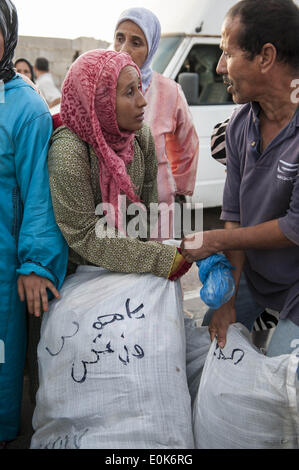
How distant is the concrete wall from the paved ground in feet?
34.3

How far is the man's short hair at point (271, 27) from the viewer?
5.33 ft

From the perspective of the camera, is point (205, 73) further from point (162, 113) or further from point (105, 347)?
point (105, 347)

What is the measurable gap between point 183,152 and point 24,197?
1.63m

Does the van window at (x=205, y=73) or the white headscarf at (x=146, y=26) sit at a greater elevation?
the white headscarf at (x=146, y=26)

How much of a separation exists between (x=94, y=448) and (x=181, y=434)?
292 mm

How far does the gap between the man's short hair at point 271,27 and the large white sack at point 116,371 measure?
921 millimetres

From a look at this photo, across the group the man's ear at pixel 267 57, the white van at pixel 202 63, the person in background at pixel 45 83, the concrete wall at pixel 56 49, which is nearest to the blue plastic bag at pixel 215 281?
the man's ear at pixel 267 57

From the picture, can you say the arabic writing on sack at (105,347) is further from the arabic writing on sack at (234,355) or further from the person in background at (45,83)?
the person in background at (45,83)

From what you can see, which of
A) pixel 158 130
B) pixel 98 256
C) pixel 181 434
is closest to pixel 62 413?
pixel 181 434

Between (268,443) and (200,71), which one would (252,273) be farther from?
(200,71)

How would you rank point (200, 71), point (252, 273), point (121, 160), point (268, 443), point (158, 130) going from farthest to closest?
point (200, 71)
point (158, 130)
point (252, 273)
point (121, 160)
point (268, 443)

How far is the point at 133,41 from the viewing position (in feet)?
9.39

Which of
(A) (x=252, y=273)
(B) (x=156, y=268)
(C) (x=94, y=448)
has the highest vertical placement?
(B) (x=156, y=268)

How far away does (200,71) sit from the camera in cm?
530
